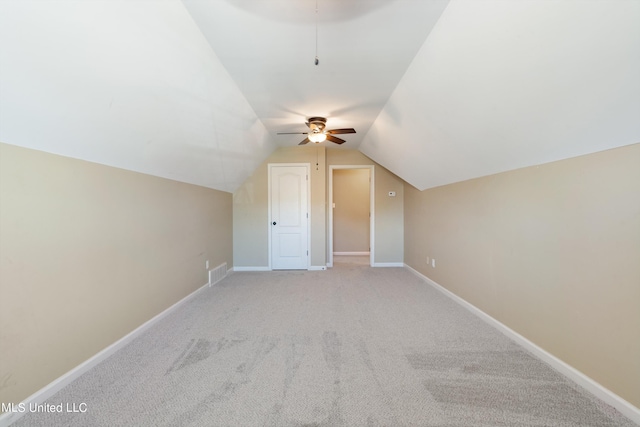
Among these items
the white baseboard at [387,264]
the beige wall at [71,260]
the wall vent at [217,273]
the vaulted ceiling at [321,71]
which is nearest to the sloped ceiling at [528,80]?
the vaulted ceiling at [321,71]

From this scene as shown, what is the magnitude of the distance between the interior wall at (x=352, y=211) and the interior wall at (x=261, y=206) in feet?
6.43

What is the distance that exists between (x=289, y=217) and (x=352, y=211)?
7.98ft

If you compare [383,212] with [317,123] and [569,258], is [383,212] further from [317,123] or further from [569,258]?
[569,258]

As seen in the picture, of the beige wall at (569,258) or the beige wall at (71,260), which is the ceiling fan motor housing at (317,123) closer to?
the beige wall at (71,260)

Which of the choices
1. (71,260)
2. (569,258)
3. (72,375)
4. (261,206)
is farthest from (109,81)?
(261,206)

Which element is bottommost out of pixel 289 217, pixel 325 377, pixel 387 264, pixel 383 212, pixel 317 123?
pixel 325 377

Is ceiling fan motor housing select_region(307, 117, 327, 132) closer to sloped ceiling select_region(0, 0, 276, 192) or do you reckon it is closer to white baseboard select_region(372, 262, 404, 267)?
sloped ceiling select_region(0, 0, 276, 192)

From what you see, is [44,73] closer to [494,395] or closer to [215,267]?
[494,395]

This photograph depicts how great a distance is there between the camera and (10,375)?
60.4 inches

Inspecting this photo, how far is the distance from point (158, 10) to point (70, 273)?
73.1 inches

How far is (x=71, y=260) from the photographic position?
76.8 inches

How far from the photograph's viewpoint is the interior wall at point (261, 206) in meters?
5.50

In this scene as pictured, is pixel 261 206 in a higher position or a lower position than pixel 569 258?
higher

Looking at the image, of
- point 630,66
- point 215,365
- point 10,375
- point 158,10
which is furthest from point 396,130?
point 10,375
